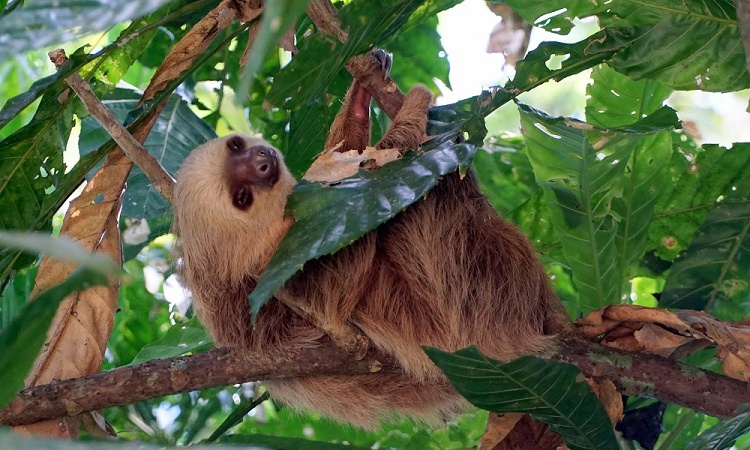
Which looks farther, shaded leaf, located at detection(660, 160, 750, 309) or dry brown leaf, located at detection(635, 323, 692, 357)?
shaded leaf, located at detection(660, 160, 750, 309)

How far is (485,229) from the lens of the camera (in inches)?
158

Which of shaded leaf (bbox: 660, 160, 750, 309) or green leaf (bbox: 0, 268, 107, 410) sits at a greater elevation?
green leaf (bbox: 0, 268, 107, 410)

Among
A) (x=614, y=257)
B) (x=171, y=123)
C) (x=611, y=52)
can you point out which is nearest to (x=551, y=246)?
(x=614, y=257)

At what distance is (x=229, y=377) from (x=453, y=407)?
132 cm

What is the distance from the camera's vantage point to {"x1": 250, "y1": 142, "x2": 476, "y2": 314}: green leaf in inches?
107

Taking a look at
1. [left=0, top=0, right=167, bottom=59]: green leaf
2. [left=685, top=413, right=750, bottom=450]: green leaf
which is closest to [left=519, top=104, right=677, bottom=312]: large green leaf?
[left=685, top=413, right=750, bottom=450]: green leaf

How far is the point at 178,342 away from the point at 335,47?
6.87 ft

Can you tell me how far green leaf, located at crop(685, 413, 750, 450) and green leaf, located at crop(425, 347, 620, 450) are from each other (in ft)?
1.18

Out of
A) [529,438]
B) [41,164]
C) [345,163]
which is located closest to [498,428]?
[529,438]

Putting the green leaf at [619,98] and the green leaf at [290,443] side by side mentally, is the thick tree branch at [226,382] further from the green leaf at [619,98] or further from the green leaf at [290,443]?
the green leaf at [619,98]

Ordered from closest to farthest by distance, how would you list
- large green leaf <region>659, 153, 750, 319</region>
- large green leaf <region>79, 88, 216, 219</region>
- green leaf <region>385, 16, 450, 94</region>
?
large green leaf <region>659, 153, 750, 319</region> < large green leaf <region>79, 88, 216, 219</region> < green leaf <region>385, 16, 450, 94</region>

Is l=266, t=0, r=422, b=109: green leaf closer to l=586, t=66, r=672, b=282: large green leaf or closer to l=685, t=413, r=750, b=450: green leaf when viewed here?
l=586, t=66, r=672, b=282: large green leaf

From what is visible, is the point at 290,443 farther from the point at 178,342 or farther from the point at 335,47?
the point at 335,47

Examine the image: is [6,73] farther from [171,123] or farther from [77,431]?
[77,431]
